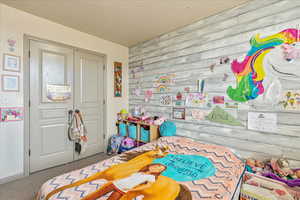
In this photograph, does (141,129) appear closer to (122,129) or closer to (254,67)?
(122,129)

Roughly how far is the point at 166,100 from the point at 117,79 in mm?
1413

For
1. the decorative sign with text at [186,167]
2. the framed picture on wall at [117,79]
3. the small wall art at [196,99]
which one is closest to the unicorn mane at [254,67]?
the small wall art at [196,99]

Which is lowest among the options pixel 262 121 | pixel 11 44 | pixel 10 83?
pixel 262 121

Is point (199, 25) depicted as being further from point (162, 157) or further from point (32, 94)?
point (32, 94)

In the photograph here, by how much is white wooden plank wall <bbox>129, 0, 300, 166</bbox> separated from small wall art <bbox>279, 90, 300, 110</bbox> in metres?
0.06

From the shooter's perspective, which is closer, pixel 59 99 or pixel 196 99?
pixel 196 99

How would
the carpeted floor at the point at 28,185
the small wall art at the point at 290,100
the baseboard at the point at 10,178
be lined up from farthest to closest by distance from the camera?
1. the baseboard at the point at 10,178
2. the carpeted floor at the point at 28,185
3. the small wall art at the point at 290,100

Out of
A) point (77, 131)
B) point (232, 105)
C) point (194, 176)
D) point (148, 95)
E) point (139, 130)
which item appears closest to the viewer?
point (194, 176)

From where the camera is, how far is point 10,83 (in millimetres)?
2004

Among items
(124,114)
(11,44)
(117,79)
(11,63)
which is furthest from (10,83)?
(124,114)

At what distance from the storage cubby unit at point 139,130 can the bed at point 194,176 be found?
1.69 feet

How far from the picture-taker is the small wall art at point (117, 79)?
3.26 metres

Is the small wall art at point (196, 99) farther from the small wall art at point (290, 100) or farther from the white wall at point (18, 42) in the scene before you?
the white wall at point (18, 42)

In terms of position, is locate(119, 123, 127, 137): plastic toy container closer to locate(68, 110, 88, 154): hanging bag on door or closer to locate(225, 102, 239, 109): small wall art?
locate(68, 110, 88, 154): hanging bag on door
